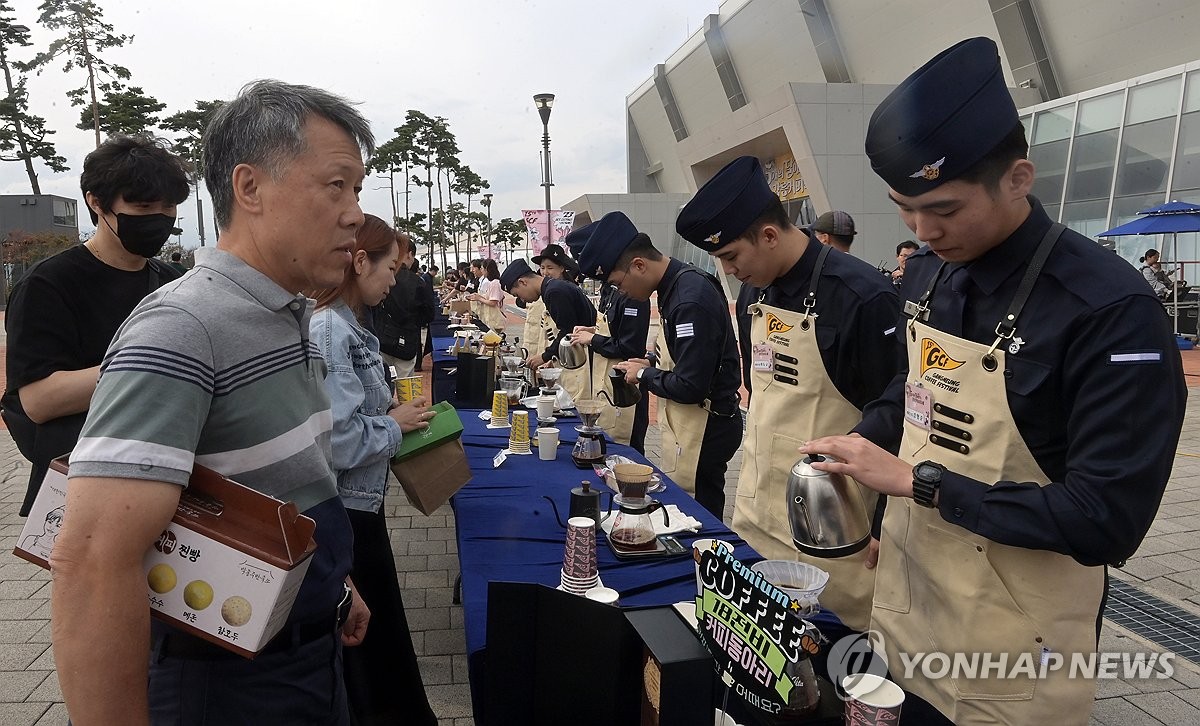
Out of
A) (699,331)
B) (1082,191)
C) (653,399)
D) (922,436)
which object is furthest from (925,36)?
(922,436)

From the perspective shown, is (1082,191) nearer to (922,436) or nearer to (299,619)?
(922,436)

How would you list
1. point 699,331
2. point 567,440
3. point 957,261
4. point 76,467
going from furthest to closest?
point 567,440, point 699,331, point 957,261, point 76,467

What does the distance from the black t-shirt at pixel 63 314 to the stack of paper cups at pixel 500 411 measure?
211 centimetres

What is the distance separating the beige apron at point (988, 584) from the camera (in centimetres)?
150

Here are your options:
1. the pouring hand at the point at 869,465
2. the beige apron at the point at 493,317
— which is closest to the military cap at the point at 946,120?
the pouring hand at the point at 869,465

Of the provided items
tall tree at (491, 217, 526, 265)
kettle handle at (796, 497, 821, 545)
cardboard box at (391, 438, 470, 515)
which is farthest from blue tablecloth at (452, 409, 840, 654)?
tall tree at (491, 217, 526, 265)

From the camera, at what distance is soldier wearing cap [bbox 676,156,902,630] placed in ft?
8.14

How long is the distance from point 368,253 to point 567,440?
1.47 meters

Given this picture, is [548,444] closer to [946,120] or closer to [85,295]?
[85,295]

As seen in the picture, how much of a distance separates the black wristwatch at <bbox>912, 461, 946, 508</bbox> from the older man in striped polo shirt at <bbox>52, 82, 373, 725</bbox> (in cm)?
120

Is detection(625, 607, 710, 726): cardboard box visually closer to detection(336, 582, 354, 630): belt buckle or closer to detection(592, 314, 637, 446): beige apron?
detection(336, 582, 354, 630): belt buckle

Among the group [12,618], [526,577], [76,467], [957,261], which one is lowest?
[12,618]

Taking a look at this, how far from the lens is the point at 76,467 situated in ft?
3.06

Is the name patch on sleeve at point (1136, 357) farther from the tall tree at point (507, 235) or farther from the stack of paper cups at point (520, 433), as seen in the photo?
the tall tree at point (507, 235)
